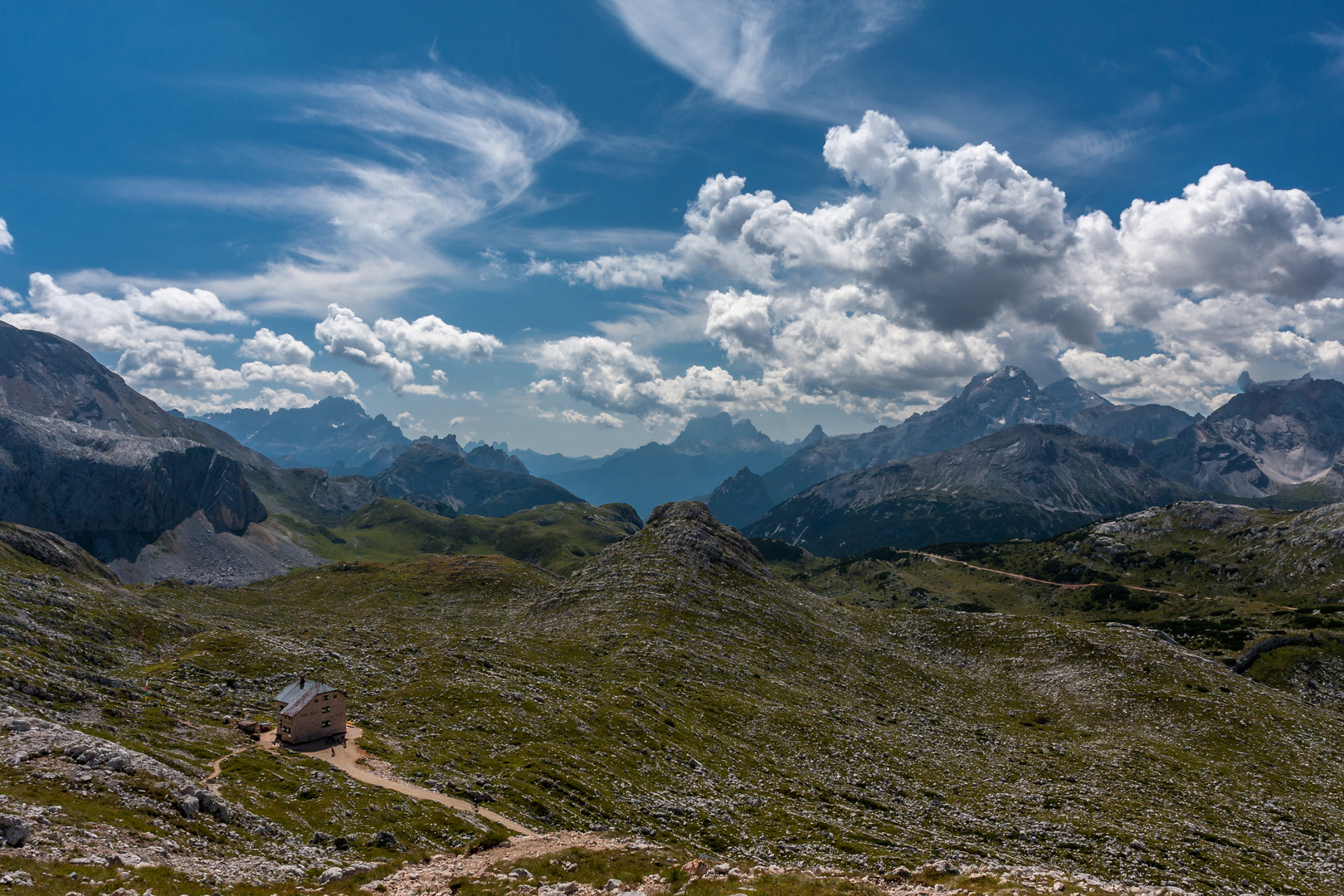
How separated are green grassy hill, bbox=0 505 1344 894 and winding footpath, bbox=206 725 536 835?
163cm

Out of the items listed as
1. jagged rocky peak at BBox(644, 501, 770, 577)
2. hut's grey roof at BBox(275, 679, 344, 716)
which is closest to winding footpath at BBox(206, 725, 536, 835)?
hut's grey roof at BBox(275, 679, 344, 716)

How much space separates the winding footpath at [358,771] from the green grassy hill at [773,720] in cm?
163

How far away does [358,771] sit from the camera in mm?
49531

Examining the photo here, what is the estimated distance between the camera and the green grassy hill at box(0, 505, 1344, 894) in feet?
167

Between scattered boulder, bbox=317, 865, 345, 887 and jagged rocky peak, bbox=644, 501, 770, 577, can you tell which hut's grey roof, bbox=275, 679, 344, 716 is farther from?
jagged rocky peak, bbox=644, 501, 770, 577

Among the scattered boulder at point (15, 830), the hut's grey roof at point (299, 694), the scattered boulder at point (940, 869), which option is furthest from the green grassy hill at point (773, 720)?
the scattered boulder at point (15, 830)

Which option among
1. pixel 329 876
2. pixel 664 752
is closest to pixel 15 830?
pixel 329 876

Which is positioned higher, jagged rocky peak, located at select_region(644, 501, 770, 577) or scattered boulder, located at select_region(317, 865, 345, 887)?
jagged rocky peak, located at select_region(644, 501, 770, 577)

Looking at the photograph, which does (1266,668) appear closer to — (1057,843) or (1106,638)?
(1106,638)

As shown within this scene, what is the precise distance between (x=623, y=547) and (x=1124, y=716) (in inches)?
4017

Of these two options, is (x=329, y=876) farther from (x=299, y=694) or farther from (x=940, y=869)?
(x=940, y=869)

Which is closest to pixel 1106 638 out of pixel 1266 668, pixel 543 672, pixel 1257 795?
pixel 1266 668

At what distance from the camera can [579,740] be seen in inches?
2445

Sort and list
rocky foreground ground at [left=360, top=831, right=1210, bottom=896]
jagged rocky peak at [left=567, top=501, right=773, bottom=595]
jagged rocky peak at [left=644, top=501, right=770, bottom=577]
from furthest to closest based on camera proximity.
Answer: jagged rocky peak at [left=644, top=501, right=770, bottom=577]
jagged rocky peak at [left=567, top=501, right=773, bottom=595]
rocky foreground ground at [left=360, top=831, right=1210, bottom=896]
